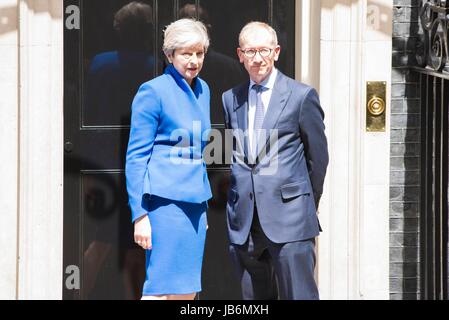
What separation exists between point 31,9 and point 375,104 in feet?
6.73

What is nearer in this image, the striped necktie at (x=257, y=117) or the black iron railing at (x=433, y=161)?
the striped necktie at (x=257, y=117)

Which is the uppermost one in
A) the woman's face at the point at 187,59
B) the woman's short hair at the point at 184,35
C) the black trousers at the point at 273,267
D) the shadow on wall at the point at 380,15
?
the shadow on wall at the point at 380,15

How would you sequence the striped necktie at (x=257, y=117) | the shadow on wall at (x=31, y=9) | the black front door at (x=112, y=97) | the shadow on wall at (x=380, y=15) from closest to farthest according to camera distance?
the striped necktie at (x=257, y=117) → the shadow on wall at (x=31, y=9) → the shadow on wall at (x=380, y=15) → the black front door at (x=112, y=97)

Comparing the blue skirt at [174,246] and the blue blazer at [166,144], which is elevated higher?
the blue blazer at [166,144]

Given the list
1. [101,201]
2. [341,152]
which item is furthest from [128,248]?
[341,152]

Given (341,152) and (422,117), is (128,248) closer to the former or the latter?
(341,152)

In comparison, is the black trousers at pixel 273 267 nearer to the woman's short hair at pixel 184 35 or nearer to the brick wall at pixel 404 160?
the woman's short hair at pixel 184 35

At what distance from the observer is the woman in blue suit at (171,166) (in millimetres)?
5965

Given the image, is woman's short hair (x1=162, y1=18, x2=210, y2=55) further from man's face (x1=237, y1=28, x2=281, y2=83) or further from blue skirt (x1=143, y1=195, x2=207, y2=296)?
blue skirt (x1=143, y1=195, x2=207, y2=296)

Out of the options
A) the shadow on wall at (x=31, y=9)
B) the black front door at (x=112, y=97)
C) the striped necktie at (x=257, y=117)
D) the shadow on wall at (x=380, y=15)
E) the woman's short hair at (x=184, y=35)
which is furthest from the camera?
the black front door at (x=112, y=97)

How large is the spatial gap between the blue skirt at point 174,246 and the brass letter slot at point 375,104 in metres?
1.31

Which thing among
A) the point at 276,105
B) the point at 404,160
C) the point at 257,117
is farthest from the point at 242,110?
the point at 404,160

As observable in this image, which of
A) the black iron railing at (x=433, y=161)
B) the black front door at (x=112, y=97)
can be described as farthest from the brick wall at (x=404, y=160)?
the black front door at (x=112, y=97)

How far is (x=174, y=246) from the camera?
19.8 ft
